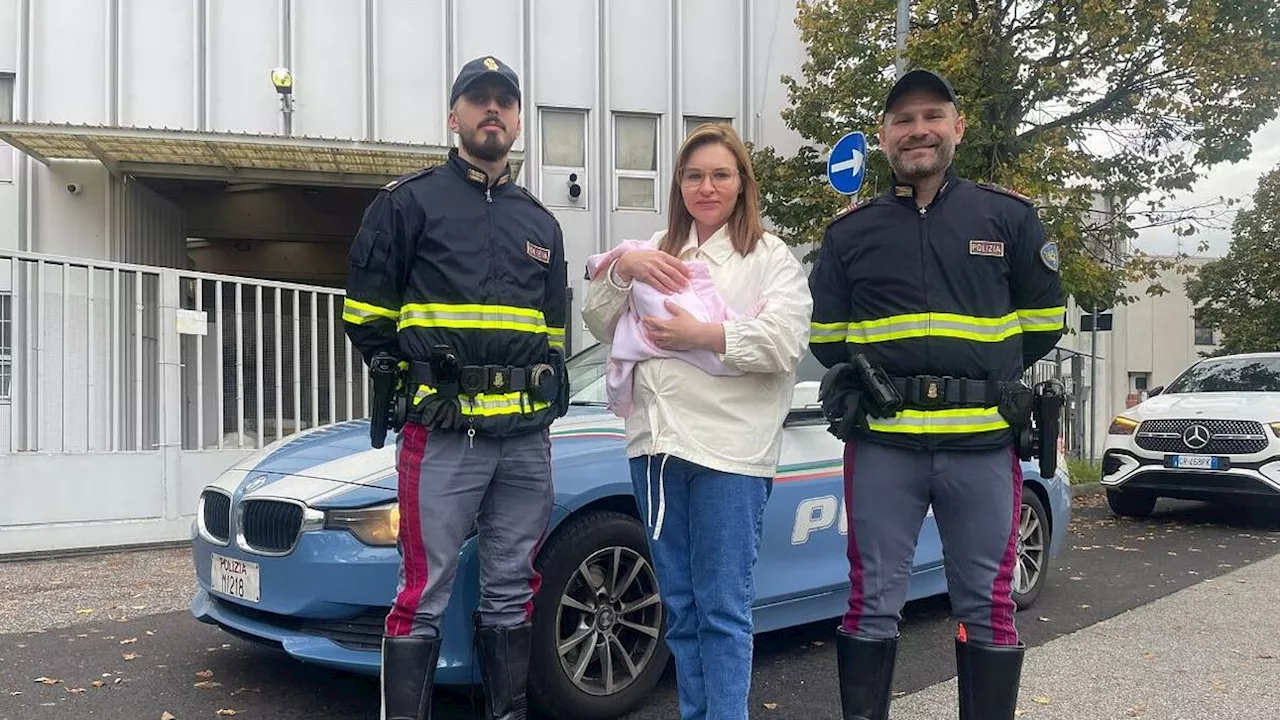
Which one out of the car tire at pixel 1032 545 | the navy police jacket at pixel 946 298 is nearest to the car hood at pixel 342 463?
the navy police jacket at pixel 946 298

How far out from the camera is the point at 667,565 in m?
2.75

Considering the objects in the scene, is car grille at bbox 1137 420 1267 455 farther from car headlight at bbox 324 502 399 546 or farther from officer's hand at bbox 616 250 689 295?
car headlight at bbox 324 502 399 546

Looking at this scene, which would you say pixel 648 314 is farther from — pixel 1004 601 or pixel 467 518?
pixel 1004 601

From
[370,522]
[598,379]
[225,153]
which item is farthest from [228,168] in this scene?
[370,522]

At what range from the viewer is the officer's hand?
2707 mm

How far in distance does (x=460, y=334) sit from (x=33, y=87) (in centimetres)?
1173

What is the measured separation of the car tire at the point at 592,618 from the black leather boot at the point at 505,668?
24cm

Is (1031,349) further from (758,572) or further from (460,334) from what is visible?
(460,334)

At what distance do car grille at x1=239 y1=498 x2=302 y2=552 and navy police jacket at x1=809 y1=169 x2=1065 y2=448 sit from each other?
1924 millimetres

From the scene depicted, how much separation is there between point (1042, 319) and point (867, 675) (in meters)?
1.17

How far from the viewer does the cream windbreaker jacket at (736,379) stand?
104 inches

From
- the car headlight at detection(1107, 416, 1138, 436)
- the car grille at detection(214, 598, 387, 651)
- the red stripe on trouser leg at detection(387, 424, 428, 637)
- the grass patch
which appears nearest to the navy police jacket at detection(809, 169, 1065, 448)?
the red stripe on trouser leg at detection(387, 424, 428, 637)


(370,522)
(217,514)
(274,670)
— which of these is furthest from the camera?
(274,670)

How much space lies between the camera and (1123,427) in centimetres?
892
